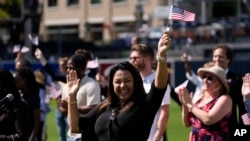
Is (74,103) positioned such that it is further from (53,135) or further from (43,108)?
(53,135)

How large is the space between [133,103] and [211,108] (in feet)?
5.10

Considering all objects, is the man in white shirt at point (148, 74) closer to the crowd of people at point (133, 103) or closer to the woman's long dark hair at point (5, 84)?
the crowd of people at point (133, 103)

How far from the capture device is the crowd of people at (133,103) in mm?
6203

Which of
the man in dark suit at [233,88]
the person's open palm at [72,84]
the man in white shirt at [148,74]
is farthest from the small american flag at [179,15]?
the man in white shirt at [148,74]

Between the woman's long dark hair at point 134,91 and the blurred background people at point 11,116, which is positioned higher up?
the woman's long dark hair at point 134,91

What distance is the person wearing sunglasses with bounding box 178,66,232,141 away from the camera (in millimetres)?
7508

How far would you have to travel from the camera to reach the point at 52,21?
7006 cm

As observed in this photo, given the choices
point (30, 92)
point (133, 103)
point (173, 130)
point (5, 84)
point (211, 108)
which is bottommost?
point (173, 130)

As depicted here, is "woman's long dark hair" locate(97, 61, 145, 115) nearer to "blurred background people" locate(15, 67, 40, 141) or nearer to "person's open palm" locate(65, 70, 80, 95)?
"person's open palm" locate(65, 70, 80, 95)

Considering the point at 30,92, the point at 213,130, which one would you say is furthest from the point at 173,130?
the point at 213,130

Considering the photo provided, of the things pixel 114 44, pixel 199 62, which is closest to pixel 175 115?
pixel 199 62

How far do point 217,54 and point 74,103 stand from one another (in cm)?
339

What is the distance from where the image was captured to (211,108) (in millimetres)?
7582

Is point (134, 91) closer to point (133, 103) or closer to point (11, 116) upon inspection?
point (133, 103)
